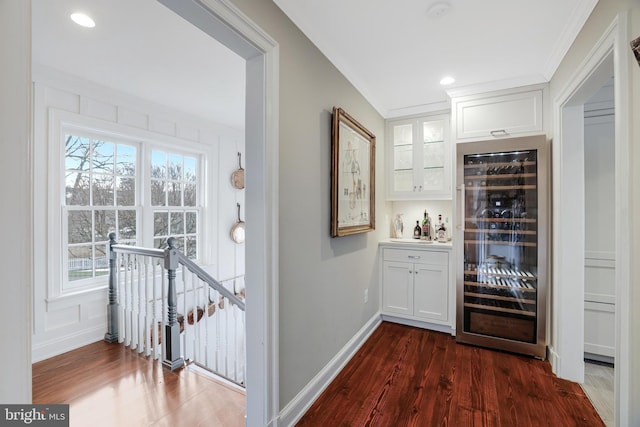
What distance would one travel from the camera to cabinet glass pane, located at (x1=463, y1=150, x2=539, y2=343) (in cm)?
264

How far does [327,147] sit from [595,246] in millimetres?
2559

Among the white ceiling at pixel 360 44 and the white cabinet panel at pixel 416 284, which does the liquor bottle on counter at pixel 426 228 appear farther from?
the white ceiling at pixel 360 44

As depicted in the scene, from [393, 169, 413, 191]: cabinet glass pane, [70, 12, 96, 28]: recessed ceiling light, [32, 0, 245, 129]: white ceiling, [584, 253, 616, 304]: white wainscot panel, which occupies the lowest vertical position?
[584, 253, 616, 304]: white wainscot panel

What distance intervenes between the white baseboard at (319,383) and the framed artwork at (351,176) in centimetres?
99

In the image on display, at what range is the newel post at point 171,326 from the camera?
8.10 ft

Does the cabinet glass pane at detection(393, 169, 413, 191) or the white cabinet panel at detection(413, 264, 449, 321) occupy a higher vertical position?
the cabinet glass pane at detection(393, 169, 413, 191)

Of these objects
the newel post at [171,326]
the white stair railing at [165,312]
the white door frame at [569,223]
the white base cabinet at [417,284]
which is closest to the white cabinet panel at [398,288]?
the white base cabinet at [417,284]

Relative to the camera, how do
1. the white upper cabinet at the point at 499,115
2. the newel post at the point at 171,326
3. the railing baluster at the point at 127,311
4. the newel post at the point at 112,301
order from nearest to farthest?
the newel post at the point at 171,326, the white upper cabinet at the point at 499,115, the railing baluster at the point at 127,311, the newel post at the point at 112,301

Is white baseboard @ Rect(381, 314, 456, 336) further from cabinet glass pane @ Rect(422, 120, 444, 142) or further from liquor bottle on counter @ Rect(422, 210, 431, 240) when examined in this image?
cabinet glass pane @ Rect(422, 120, 444, 142)

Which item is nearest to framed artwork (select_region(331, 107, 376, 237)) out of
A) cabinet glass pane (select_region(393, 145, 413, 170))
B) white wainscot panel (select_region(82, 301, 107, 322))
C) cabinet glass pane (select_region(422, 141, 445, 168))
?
cabinet glass pane (select_region(393, 145, 413, 170))

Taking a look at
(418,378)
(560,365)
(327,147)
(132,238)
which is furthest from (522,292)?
(132,238)

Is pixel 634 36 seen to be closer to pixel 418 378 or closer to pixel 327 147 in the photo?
pixel 327 147

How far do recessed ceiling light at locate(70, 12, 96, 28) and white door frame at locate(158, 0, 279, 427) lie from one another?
113cm

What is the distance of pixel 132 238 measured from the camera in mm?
3340
